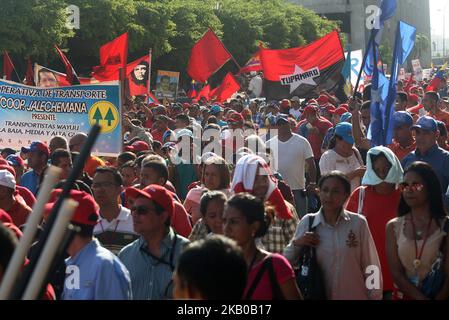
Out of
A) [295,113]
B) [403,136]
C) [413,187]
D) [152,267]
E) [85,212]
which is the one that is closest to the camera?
[85,212]

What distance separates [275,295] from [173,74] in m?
21.3

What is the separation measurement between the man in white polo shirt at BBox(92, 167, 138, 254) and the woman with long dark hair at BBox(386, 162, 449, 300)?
5.59 ft

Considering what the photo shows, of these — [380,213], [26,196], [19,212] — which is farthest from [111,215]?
[380,213]

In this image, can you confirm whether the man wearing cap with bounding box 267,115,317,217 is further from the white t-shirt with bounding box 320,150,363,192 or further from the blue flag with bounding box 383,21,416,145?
the blue flag with bounding box 383,21,416,145

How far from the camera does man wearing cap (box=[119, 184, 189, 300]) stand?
4.89m

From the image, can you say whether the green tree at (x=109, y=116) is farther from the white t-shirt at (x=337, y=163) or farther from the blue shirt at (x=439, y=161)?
the blue shirt at (x=439, y=161)

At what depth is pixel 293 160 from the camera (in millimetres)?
9930

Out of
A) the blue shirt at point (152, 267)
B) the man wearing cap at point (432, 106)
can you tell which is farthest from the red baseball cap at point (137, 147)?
the blue shirt at point (152, 267)

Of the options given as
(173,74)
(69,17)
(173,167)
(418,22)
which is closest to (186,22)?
(69,17)

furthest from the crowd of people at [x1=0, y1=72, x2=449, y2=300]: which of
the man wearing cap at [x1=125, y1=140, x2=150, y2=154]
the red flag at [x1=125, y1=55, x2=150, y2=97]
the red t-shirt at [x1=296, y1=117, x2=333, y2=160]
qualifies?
the red flag at [x1=125, y1=55, x2=150, y2=97]

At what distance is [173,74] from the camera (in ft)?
82.4

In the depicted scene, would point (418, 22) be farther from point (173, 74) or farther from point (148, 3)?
point (173, 74)

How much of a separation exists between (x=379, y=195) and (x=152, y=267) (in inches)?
76.9

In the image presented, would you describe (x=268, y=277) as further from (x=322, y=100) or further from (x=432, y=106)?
(x=322, y=100)
